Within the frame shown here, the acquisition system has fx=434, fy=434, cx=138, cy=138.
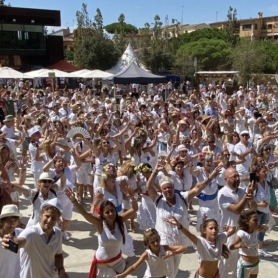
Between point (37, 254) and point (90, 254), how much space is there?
9.12ft

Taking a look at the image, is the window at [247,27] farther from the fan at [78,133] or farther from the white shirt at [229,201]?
the white shirt at [229,201]

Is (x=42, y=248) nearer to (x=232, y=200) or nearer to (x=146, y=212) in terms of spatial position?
(x=232, y=200)

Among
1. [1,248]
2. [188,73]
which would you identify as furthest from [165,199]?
[188,73]

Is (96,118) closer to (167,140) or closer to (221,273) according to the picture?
(167,140)

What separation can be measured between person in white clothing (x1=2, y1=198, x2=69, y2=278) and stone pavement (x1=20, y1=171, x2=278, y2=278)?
2.01 meters

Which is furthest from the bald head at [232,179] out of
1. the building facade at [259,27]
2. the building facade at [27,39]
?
the building facade at [259,27]

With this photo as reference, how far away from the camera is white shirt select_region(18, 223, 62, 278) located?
3.75 m

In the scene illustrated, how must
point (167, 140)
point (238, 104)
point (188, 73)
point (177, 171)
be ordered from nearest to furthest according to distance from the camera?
point (177, 171), point (167, 140), point (238, 104), point (188, 73)

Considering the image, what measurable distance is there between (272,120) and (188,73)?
31701 mm

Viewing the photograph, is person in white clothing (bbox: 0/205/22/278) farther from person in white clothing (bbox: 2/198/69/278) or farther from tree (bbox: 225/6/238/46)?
tree (bbox: 225/6/238/46)

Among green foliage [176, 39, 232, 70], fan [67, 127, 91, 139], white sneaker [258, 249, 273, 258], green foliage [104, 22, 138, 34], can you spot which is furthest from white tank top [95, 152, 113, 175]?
green foliage [104, 22, 138, 34]

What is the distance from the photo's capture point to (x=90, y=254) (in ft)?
21.2

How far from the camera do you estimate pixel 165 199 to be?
5.10 m

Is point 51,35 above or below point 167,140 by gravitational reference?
above
